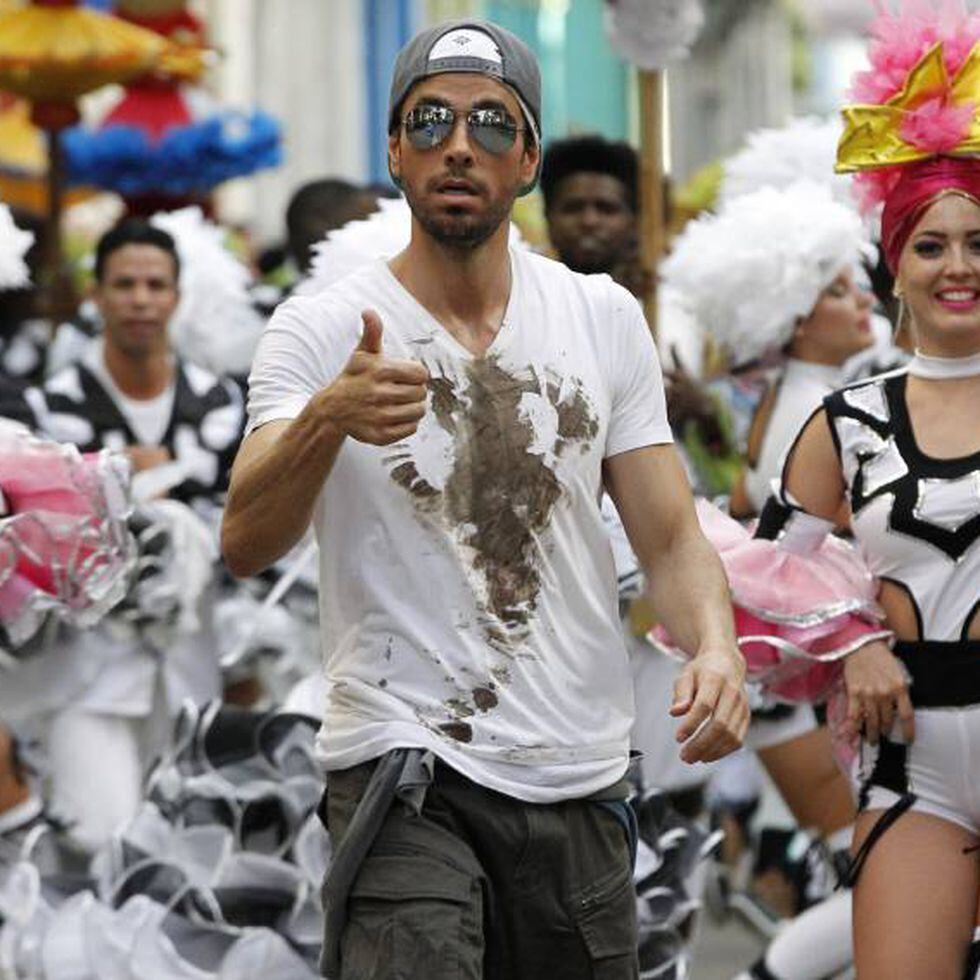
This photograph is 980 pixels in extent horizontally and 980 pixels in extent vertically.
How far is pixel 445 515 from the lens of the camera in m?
5.44

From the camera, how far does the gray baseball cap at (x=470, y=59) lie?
5512mm

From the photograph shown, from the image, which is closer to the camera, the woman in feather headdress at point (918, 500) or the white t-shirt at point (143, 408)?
the woman in feather headdress at point (918, 500)

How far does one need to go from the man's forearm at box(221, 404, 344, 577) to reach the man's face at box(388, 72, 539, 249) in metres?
0.55

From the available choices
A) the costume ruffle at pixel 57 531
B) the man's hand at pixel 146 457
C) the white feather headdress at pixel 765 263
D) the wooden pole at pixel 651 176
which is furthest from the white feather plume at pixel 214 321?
the costume ruffle at pixel 57 531

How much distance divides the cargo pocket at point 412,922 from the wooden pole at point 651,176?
4638 mm

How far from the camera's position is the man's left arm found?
207 inches

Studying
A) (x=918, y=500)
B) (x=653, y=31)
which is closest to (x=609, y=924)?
(x=918, y=500)

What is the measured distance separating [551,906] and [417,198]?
1247 mm

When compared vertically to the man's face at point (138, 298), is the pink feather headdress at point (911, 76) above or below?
above

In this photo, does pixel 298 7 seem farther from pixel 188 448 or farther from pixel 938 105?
pixel 938 105

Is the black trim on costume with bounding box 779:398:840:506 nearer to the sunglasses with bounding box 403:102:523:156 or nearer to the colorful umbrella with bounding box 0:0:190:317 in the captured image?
the sunglasses with bounding box 403:102:523:156

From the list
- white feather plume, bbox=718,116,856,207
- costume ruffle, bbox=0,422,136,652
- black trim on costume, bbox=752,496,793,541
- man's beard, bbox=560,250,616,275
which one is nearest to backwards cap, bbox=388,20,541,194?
black trim on costume, bbox=752,496,793,541

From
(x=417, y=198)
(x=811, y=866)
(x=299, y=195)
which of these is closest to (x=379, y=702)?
(x=417, y=198)

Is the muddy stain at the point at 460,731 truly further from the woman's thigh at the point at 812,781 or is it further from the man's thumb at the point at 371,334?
the woman's thigh at the point at 812,781
